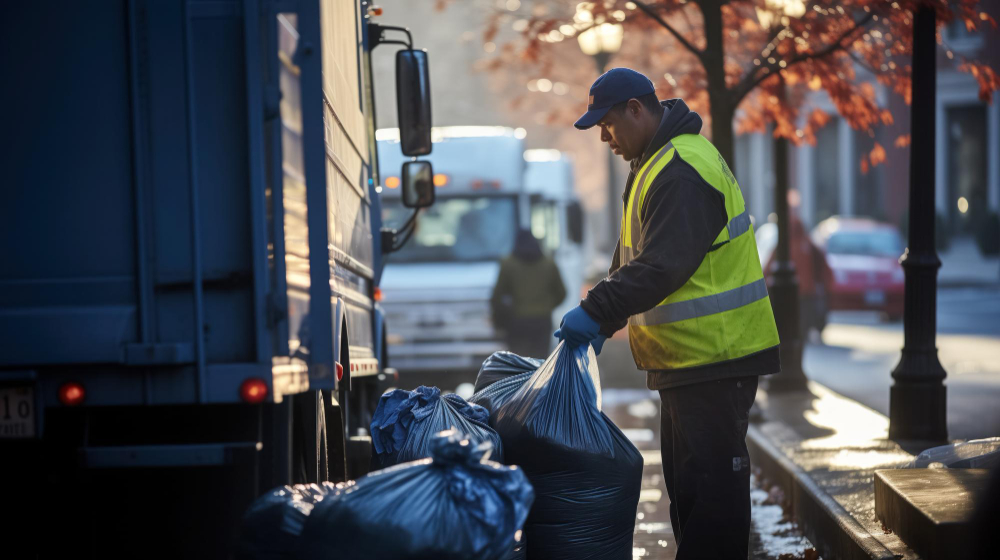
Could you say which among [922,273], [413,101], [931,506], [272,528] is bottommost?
[931,506]

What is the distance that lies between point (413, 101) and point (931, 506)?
3.90 metres

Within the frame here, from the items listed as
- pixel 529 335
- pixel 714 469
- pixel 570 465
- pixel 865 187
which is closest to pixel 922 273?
pixel 714 469

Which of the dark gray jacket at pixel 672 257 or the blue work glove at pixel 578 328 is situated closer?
the dark gray jacket at pixel 672 257

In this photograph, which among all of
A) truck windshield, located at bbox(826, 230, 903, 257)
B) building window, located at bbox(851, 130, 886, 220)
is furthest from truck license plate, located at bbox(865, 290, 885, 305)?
building window, located at bbox(851, 130, 886, 220)

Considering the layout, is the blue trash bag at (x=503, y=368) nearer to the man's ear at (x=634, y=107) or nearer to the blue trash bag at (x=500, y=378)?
the blue trash bag at (x=500, y=378)

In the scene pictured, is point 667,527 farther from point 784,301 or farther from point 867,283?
point 867,283

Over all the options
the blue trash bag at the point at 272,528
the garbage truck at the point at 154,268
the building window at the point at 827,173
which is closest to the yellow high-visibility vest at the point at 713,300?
the garbage truck at the point at 154,268

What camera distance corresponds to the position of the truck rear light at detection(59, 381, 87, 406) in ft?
11.6

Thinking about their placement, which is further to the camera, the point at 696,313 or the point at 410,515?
the point at 696,313

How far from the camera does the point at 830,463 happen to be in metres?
6.71

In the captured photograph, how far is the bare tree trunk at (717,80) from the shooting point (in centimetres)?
875

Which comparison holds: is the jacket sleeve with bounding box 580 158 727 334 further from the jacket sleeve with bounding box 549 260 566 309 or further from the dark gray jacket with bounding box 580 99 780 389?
the jacket sleeve with bounding box 549 260 566 309

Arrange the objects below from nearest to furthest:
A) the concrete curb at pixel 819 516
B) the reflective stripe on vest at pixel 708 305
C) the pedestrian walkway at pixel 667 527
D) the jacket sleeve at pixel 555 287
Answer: the reflective stripe on vest at pixel 708 305 → the concrete curb at pixel 819 516 → the pedestrian walkway at pixel 667 527 → the jacket sleeve at pixel 555 287

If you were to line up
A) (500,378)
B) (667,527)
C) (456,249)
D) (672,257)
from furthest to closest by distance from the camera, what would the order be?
(456,249), (667,527), (500,378), (672,257)
